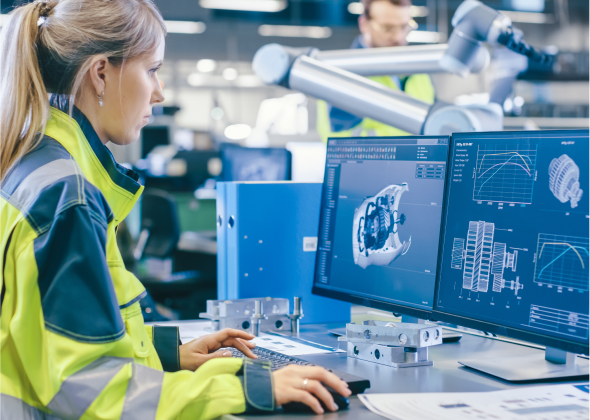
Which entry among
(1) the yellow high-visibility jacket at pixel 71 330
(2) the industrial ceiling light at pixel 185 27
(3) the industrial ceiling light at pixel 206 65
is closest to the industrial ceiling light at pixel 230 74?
(3) the industrial ceiling light at pixel 206 65

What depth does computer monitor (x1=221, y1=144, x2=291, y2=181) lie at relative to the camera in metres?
2.84

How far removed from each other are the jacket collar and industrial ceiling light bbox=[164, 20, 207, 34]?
19.4 ft

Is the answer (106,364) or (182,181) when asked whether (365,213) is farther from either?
(182,181)

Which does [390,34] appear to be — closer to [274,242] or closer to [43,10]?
[274,242]

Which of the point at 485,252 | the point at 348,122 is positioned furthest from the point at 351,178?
the point at 348,122

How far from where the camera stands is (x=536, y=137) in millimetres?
1049

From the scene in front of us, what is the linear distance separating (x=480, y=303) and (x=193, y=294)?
300 centimetres

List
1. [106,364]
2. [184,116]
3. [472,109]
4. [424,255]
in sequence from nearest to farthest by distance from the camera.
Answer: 1. [106,364]
2. [424,255]
3. [472,109]
4. [184,116]

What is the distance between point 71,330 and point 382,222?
2.15ft

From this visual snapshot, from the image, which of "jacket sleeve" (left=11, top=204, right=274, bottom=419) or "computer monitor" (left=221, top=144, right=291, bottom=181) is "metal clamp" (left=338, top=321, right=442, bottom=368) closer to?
"jacket sleeve" (left=11, top=204, right=274, bottom=419)

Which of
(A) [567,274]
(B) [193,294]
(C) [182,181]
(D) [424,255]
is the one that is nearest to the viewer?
(A) [567,274]

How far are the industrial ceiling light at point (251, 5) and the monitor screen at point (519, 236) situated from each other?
5.56 metres

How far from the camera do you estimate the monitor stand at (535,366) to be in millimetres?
1048

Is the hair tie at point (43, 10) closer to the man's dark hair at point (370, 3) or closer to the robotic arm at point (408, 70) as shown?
the robotic arm at point (408, 70)
